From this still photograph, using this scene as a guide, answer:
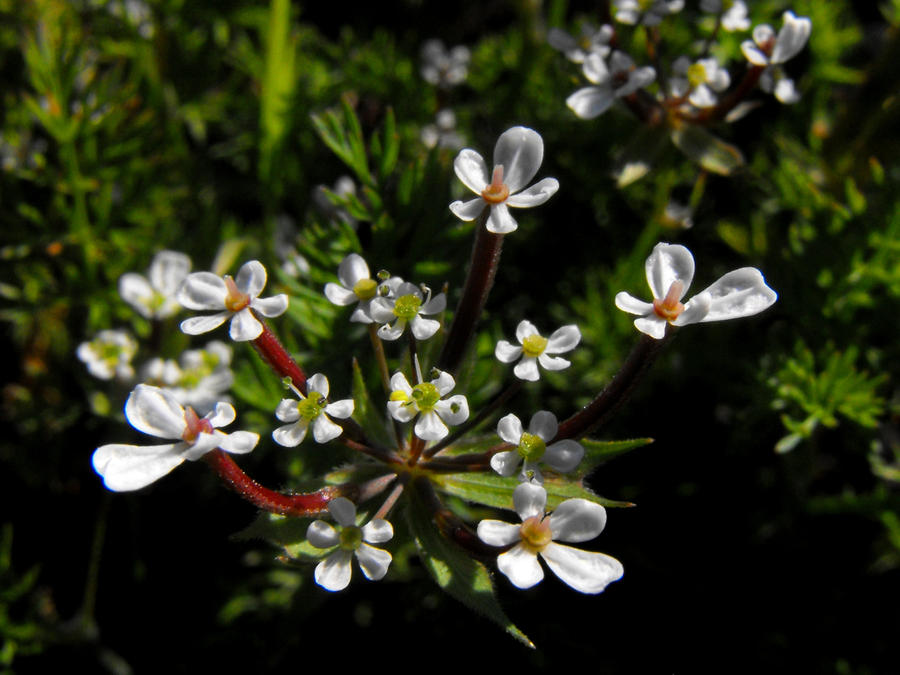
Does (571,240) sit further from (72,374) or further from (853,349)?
(72,374)

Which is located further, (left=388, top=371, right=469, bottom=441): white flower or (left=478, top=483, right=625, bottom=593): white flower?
(left=388, top=371, right=469, bottom=441): white flower

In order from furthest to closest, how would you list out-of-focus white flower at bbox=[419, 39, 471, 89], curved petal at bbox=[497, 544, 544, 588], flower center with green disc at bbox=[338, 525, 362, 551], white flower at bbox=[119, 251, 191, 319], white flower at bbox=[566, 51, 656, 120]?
1. out-of-focus white flower at bbox=[419, 39, 471, 89]
2. white flower at bbox=[119, 251, 191, 319]
3. white flower at bbox=[566, 51, 656, 120]
4. flower center with green disc at bbox=[338, 525, 362, 551]
5. curved petal at bbox=[497, 544, 544, 588]

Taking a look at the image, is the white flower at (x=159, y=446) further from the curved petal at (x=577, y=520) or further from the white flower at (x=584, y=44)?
the white flower at (x=584, y=44)

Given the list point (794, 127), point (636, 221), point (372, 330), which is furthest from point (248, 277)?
point (794, 127)

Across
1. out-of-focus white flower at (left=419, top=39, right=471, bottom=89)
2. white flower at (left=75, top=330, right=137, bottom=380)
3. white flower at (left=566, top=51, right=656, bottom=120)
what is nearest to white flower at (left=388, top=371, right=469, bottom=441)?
white flower at (left=566, top=51, right=656, bottom=120)

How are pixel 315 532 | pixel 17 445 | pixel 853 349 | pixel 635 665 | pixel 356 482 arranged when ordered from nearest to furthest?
pixel 315 532 → pixel 356 482 → pixel 853 349 → pixel 635 665 → pixel 17 445

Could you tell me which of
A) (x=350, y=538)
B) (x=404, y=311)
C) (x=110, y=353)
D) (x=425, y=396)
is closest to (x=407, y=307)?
(x=404, y=311)

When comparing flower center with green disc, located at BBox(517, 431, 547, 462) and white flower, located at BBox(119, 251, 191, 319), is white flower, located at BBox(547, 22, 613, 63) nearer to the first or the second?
flower center with green disc, located at BBox(517, 431, 547, 462)
